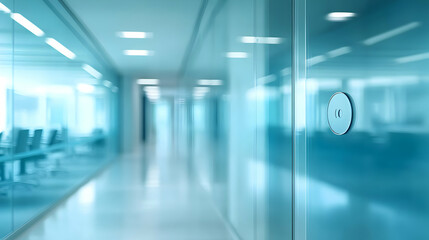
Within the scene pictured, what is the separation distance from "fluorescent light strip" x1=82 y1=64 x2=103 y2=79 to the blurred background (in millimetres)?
54

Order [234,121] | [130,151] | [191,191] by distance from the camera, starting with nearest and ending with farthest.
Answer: [234,121] → [191,191] → [130,151]

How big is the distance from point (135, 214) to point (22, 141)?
6.22ft

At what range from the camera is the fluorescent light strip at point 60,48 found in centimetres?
533

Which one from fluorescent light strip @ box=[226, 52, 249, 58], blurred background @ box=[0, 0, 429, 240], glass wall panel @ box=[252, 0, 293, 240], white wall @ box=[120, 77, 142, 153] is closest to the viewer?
blurred background @ box=[0, 0, 429, 240]

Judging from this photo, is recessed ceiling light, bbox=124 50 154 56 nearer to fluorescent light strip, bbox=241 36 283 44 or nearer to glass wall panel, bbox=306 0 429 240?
fluorescent light strip, bbox=241 36 283 44

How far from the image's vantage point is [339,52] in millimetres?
1449

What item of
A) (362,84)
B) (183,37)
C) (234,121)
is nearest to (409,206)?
(362,84)

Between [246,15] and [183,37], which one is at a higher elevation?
[183,37]

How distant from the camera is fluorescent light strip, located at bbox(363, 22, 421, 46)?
1.05m

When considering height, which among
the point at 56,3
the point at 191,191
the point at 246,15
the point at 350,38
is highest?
the point at 56,3

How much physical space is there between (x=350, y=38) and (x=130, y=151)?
1466 cm

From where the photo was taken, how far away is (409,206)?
1055 mm

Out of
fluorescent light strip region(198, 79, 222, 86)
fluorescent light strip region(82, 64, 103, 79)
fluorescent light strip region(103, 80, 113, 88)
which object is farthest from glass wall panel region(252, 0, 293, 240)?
fluorescent light strip region(103, 80, 113, 88)

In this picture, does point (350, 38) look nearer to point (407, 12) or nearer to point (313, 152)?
point (407, 12)
